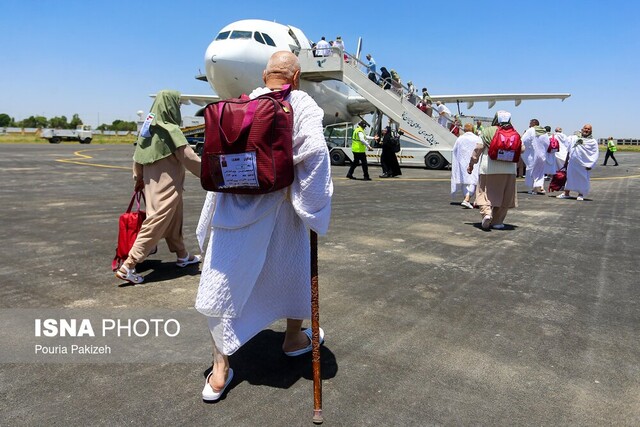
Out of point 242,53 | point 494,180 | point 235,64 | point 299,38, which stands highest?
point 299,38

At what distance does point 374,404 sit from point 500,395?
28.9 inches

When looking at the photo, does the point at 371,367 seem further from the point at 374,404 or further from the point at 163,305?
the point at 163,305

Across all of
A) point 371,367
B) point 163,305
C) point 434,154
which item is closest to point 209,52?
point 434,154

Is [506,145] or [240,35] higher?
[240,35]

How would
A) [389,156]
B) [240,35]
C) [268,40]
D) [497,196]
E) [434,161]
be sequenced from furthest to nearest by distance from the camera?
1. [434,161]
2. [268,40]
3. [240,35]
4. [389,156]
5. [497,196]

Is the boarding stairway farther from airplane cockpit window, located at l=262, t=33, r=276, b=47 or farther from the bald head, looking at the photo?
the bald head

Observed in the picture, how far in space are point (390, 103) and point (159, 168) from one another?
1667 centimetres

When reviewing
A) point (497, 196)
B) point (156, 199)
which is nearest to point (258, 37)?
point (497, 196)

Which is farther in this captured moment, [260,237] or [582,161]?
[582,161]

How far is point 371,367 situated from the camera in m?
2.91

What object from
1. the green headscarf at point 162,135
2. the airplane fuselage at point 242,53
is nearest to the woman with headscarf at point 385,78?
the airplane fuselage at point 242,53

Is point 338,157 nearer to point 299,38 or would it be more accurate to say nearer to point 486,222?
point 299,38

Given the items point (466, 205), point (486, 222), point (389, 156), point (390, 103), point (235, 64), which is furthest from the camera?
point (390, 103)

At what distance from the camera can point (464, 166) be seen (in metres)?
10.1
